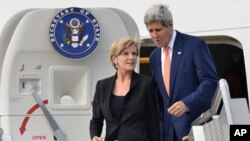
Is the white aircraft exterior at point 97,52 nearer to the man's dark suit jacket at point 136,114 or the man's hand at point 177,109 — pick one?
the man's dark suit jacket at point 136,114

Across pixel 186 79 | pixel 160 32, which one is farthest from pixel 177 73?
pixel 160 32

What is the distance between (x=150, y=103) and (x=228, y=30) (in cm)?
182

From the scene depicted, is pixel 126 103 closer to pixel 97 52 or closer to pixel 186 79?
pixel 186 79

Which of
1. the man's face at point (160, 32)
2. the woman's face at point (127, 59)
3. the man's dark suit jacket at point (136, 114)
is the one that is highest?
the man's face at point (160, 32)

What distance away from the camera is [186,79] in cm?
305

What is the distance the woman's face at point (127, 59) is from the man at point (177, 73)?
0.12 metres

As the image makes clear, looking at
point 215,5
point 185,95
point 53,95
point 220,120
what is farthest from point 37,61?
point 220,120

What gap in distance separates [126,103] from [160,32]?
39 centimetres

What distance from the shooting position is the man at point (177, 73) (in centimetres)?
299

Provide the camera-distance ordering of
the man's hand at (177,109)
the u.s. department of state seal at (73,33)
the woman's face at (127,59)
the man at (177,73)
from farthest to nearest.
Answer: the u.s. department of state seal at (73,33) → the woman's face at (127,59) → the man at (177,73) → the man's hand at (177,109)

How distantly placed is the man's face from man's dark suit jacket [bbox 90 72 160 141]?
0.22 m

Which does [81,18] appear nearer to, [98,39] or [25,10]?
[98,39]

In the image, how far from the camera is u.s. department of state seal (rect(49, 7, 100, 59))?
176 inches

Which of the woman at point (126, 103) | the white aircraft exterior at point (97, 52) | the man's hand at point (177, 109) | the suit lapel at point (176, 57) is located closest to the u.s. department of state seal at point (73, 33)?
the white aircraft exterior at point (97, 52)
